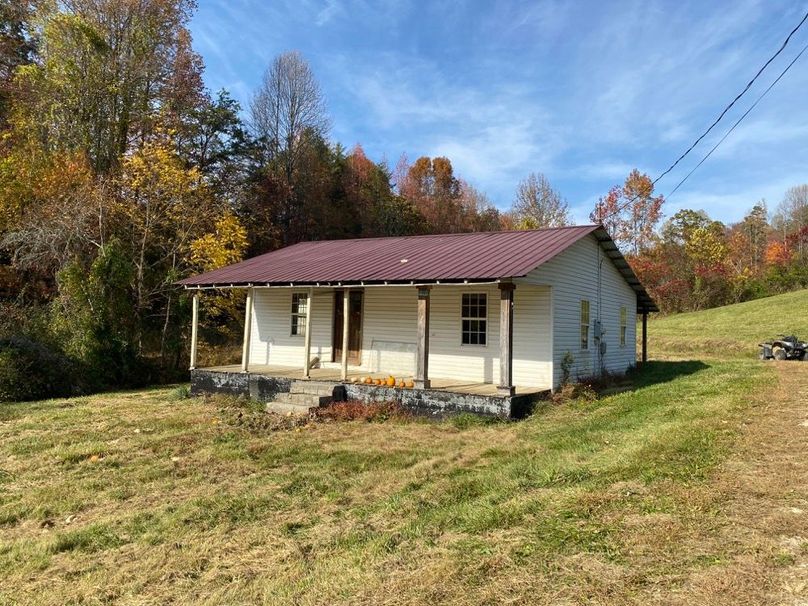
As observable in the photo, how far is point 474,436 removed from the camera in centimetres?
914

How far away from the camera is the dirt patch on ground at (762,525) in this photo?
124 inches

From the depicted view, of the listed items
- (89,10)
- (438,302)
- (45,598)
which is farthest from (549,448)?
(89,10)

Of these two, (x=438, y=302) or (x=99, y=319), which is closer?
(x=438, y=302)

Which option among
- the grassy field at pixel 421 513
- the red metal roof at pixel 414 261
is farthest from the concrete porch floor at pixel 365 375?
the red metal roof at pixel 414 261

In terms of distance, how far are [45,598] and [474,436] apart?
645 cm

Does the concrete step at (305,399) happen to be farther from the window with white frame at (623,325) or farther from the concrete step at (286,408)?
the window with white frame at (623,325)

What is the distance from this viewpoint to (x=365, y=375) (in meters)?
14.1

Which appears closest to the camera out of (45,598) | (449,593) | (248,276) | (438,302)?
(449,593)

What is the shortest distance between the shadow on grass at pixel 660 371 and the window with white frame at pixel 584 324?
1671mm

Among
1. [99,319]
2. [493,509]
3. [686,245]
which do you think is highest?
[686,245]

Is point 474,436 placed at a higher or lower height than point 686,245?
lower

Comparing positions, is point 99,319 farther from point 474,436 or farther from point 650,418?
point 650,418

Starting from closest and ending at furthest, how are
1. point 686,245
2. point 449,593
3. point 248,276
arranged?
point 449,593 < point 248,276 < point 686,245

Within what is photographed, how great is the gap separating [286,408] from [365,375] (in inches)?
102
